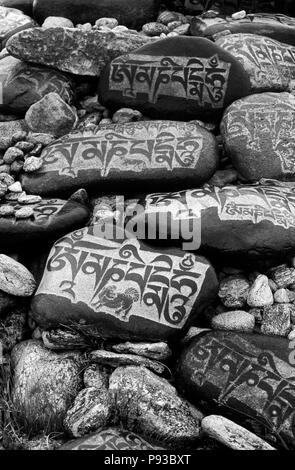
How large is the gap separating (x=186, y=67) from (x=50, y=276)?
192 centimetres

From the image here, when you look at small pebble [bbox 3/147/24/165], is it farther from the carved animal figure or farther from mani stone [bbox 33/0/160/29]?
mani stone [bbox 33/0/160/29]

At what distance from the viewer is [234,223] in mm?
3789

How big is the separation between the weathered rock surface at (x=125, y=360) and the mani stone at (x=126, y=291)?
125 mm

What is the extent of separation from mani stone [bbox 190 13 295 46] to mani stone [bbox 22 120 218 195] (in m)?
1.38

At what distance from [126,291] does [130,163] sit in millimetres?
987

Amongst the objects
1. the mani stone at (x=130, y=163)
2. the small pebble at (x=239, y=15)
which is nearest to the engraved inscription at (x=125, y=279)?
the mani stone at (x=130, y=163)

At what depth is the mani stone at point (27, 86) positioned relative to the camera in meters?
4.86

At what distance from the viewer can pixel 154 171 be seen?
4203 mm

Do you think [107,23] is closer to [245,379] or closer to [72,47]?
[72,47]

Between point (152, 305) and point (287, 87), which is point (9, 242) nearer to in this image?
point (152, 305)

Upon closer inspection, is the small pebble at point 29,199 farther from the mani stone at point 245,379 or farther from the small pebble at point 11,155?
the mani stone at point 245,379

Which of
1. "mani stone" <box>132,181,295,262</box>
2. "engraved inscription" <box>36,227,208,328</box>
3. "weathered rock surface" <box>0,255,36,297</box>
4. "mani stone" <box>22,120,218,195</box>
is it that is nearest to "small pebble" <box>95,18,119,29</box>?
"mani stone" <box>22,120,218,195</box>

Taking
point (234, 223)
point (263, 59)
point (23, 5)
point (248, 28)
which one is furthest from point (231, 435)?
point (23, 5)
